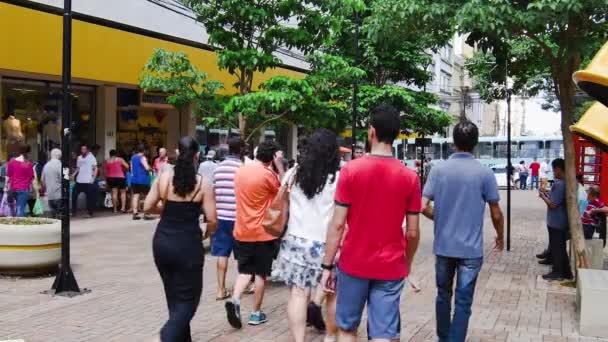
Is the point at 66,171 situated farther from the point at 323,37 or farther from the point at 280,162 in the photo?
the point at 323,37

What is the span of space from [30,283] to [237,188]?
3619 millimetres

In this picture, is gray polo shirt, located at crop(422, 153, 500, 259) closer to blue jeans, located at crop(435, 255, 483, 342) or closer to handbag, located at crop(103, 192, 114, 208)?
blue jeans, located at crop(435, 255, 483, 342)

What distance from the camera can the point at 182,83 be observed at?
1271 centimetres

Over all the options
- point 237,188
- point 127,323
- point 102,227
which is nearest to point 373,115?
point 237,188

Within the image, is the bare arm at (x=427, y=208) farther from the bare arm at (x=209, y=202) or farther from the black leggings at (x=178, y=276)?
the black leggings at (x=178, y=276)

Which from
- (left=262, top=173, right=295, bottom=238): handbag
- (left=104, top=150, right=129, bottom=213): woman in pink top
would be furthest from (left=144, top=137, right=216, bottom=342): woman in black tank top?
(left=104, top=150, right=129, bottom=213): woman in pink top

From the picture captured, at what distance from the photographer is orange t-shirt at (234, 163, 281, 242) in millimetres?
6902

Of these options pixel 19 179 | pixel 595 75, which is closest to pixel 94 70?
pixel 19 179

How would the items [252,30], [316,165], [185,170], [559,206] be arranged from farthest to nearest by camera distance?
1. [252,30]
2. [559,206]
3. [316,165]
4. [185,170]

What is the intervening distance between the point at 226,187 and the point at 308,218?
225cm

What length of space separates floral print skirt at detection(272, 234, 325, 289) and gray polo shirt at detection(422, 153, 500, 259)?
99 cm

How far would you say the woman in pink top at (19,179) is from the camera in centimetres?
1333

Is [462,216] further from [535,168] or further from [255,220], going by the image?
[535,168]

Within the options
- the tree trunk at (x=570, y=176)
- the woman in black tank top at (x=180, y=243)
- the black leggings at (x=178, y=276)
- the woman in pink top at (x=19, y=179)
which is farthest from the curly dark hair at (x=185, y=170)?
the woman in pink top at (x=19, y=179)
